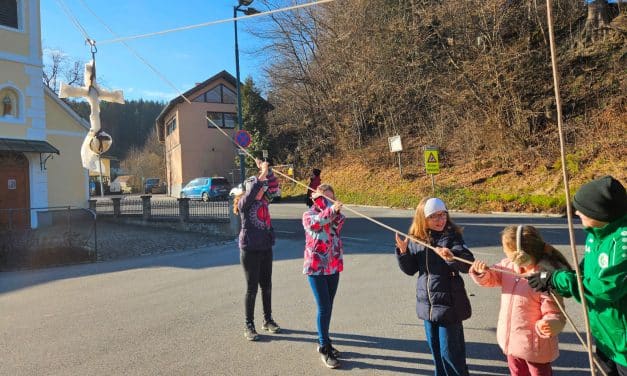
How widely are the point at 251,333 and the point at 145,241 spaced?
1039cm

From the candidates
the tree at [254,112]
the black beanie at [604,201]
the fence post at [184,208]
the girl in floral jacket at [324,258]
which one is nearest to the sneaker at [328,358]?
the girl in floral jacket at [324,258]

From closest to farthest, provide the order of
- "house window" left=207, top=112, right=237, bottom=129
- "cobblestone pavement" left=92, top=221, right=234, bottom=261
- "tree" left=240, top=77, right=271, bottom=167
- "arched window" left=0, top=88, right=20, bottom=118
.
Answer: "cobblestone pavement" left=92, top=221, right=234, bottom=261 < "arched window" left=0, top=88, right=20, bottom=118 < "tree" left=240, top=77, right=271, bottom=167 < "house window" left=207, top=112, right=237, bottom=129

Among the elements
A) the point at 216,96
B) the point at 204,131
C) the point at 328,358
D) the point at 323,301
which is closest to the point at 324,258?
the point at 323,301

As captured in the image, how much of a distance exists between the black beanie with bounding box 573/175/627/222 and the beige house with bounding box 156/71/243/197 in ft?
125

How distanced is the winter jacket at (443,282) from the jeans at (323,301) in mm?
1090

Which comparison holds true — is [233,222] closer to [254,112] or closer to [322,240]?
[322,240]

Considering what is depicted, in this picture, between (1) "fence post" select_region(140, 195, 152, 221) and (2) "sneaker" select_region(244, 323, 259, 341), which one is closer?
(2) "sneaker" select_region(244, 323, 259, 341)

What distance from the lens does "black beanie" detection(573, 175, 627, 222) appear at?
2.35m

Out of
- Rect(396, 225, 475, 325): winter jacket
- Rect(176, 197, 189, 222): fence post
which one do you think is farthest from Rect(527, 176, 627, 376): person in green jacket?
Rect(176, 197, 189, 222): fence post

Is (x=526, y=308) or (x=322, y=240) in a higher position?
(x=322, y=240)

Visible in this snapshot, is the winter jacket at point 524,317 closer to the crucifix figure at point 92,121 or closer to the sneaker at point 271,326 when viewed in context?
the sneaker at point 271,326

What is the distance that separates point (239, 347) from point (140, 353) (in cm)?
105

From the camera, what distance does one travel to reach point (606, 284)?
2.29 metres

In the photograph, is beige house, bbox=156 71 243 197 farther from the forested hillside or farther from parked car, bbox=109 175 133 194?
parked car, bbox=109 175 133 194
